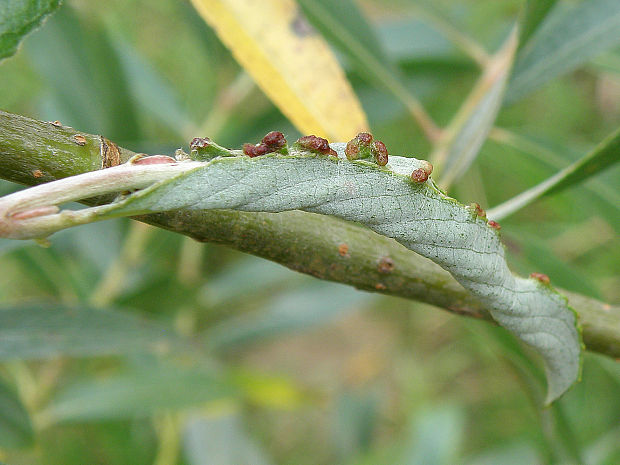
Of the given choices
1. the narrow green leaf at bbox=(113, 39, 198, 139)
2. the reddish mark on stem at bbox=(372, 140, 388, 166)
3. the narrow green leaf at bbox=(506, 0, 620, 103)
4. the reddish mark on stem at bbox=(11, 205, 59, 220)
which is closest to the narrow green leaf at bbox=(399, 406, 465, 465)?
the narrow green leaf at bbox=(506, 0, 620, 103)

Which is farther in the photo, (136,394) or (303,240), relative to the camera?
(136,394)

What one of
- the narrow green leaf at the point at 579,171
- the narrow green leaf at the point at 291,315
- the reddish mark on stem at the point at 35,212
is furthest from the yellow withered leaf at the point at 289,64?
the narrow green leaf at the point at 291,315

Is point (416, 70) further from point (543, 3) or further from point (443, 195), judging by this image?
point (443, 195)

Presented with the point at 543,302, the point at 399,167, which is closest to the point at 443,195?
the point at 399,167

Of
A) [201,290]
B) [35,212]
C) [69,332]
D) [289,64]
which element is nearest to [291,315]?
[201,290]

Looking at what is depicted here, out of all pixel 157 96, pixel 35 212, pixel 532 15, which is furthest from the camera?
pixel 157 96

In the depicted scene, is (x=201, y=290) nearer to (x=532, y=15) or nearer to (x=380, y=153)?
(x=532, y=15)
